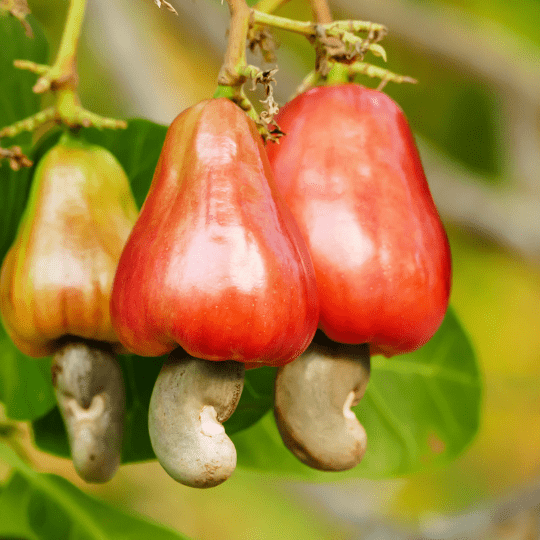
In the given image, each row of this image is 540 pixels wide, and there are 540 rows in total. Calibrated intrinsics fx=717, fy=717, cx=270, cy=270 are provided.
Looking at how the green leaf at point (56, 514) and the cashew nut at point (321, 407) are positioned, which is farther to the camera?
the green leaf at point (56, 514)

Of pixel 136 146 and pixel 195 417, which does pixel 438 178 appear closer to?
pixel 136 146

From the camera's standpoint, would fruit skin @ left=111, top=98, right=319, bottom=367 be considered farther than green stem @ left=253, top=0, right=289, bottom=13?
No

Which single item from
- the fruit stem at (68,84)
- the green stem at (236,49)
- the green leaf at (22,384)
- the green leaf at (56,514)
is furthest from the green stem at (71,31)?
the green leaf at (56,514)

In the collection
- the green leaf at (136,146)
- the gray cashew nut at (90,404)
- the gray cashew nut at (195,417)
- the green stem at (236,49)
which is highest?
the green stem at (236,49)

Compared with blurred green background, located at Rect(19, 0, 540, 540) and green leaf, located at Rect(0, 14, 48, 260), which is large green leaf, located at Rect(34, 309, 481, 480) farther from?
blurred green background, located at Rect(19, 0, 540, 540)

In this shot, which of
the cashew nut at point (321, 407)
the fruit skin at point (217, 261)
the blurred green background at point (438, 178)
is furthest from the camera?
the blurred green background at point (438, 178)

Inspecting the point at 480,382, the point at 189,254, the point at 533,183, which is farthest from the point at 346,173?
the point at 533,183

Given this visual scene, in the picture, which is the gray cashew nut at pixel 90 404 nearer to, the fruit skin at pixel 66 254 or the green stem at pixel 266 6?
the fruit skin at pixel 66 254

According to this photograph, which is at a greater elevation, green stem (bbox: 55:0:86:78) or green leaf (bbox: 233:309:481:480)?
green stem (bbox: 55:0:86:78)

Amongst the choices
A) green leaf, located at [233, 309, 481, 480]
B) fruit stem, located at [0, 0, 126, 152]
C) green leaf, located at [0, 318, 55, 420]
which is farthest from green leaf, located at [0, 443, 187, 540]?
fruit stem, located at [0, 0, 126, 152]
